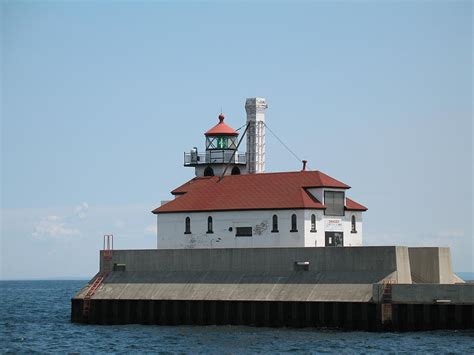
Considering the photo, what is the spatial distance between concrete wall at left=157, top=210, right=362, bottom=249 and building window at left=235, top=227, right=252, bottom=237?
18 centimetres

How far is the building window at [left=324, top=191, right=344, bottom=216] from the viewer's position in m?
63.7

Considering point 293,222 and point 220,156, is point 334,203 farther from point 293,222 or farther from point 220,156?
point 220,156

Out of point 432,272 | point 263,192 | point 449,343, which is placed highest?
point 263,192

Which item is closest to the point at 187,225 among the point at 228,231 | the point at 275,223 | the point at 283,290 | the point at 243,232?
the point at 228,231

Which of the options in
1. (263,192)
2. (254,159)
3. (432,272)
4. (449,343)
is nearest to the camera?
(449,343)

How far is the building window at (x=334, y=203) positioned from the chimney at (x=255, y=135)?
878cm

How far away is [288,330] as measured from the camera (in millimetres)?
56000

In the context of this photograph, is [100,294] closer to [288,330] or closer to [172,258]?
[172,258]

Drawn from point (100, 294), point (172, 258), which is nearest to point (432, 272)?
point (172, 258)

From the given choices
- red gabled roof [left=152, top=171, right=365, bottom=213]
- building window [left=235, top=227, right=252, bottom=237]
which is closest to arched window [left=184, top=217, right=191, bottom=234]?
red gabled roof [left=152, top=171, right=365, bottom=213]

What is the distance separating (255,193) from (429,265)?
1090 cm

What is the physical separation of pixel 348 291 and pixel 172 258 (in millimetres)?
11717

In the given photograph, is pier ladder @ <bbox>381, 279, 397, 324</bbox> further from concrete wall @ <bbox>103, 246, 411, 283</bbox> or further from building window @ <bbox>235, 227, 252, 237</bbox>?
building window @ <bbox>235, 227, 252, 237</bbox>

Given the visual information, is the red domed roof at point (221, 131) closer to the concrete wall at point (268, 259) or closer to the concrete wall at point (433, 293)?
the concrete wall at point (268, 259)
